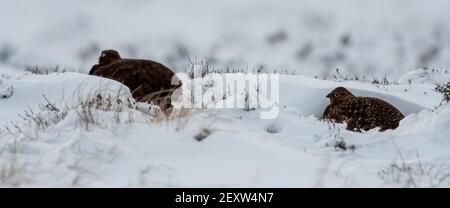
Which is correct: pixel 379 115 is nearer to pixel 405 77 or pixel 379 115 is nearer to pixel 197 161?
pixel 197 161

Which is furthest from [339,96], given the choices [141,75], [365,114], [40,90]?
[40,90]

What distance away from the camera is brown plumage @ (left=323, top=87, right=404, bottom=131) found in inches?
295

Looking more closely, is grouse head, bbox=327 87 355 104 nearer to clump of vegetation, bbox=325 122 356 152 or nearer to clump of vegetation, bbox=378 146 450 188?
clump of vegetation, bbox=325 122 356 152

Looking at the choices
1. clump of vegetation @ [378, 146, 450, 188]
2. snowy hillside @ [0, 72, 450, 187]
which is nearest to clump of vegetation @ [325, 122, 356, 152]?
snowy hillside @ [0, 72, 450, 187]

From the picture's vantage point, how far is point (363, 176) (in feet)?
15.2

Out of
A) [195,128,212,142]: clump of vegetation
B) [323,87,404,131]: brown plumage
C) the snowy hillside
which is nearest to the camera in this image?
the snowy hillside

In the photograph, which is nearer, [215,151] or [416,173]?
[416,173]

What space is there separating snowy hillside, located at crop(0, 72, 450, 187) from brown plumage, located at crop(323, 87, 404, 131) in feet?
2.61

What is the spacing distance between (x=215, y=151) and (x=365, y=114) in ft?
10.5

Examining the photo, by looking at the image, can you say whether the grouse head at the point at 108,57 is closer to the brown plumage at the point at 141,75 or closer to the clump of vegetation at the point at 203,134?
the brown plumage at the point at 141,75

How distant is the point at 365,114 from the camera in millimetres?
7656

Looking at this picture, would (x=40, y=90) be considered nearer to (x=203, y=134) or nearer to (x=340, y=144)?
(x=203, y=134)

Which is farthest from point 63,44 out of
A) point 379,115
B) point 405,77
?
point 379,115

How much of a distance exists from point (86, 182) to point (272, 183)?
1229mm
